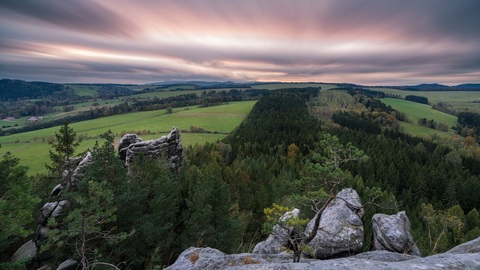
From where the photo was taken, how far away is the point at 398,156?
94.6 m

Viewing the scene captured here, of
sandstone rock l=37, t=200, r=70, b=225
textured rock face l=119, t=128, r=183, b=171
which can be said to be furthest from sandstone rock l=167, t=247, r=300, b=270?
textured rock face l=119, t=128, r=183, b=171

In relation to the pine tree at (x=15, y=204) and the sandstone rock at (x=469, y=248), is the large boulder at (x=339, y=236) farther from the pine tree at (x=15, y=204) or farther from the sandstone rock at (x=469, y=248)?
the pine tree at (x=15, y=204)

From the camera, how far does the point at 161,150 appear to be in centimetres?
4925

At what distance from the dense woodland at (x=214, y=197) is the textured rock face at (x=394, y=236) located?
1507 mm

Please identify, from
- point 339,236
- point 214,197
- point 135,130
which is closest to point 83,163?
point 214,197

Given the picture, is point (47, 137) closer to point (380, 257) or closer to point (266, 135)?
point (266, 135)

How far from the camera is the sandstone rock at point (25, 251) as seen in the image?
2878cm

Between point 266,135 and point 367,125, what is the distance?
10155 cm

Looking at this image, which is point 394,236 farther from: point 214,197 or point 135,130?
point 135,130

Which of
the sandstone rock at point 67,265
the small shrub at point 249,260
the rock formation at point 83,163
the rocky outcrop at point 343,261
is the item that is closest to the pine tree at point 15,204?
the rock formation at point 83,163

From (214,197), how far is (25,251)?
23756 mm

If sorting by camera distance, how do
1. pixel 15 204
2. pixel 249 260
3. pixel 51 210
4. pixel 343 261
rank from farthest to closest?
pixel 51 210, pixel 15 204, pixel 249 260, pixel 343 261

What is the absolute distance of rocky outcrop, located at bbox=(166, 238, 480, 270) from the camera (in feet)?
25.2

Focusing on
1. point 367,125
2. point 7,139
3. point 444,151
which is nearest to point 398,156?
point 444,151
